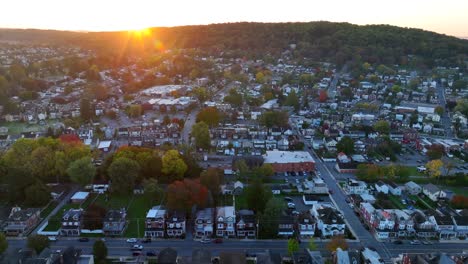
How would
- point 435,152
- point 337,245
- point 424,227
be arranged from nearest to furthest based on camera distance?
point 337,245
point 424,227
point 435,152

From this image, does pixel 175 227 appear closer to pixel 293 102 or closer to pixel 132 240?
pixel 132 240

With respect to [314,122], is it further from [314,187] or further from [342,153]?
[314,187]

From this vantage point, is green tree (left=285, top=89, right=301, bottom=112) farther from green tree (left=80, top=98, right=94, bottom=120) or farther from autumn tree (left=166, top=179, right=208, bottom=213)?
autumn tree (left=166, top=179, right=208, bottom=213)

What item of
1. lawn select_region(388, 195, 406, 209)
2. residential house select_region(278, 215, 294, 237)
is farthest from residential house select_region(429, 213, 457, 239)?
residential house select_region(278, 215, 294, 237)

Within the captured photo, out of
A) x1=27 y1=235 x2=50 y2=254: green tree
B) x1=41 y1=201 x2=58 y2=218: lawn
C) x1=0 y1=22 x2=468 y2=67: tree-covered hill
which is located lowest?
x1=41 y1=201 x2=58 y2=218: lawn

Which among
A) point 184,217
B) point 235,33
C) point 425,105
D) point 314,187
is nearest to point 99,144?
point 184,217

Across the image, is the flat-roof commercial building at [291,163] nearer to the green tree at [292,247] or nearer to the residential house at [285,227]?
the residential house at [285,227]

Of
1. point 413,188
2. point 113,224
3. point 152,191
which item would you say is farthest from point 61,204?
point 413,188
